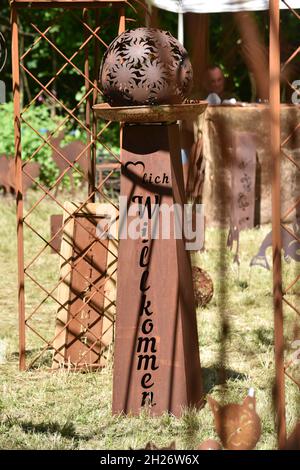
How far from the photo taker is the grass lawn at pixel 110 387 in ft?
13.5

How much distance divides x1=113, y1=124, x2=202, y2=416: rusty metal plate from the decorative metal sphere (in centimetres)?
17

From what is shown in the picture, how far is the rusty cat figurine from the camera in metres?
2.70

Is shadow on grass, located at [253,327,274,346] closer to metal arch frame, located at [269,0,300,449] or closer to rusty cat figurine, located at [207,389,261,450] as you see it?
metal arch frame, located at [269,0,300,449]

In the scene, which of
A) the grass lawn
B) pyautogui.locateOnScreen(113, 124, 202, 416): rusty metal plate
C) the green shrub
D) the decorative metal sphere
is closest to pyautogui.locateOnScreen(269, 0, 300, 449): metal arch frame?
the grass lawn

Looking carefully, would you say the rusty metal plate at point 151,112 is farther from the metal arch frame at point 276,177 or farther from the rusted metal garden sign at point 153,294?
the metal arch frame at point 276,177

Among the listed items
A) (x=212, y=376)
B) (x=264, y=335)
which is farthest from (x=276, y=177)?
(x=264, y=335)

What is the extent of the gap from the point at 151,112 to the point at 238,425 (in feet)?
5.63

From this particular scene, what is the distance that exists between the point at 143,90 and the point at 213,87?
701 centimetres

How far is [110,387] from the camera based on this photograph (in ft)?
16.3

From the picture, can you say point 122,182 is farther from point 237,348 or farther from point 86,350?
point 237,348

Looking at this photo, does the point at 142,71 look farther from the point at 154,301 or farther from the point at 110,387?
the point at 110,387

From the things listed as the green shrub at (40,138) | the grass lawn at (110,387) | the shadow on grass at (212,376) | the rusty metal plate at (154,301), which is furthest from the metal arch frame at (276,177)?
the green shrub at (40,138)

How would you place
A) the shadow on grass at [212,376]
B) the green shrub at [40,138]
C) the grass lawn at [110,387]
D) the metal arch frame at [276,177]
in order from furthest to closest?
the green shrub at [40,138] → the shadow on grass at [212,376] → the grass lawn at [110,387] → the metal arch frame at [276,177]

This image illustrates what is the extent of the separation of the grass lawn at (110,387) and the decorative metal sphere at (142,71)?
77 cm
